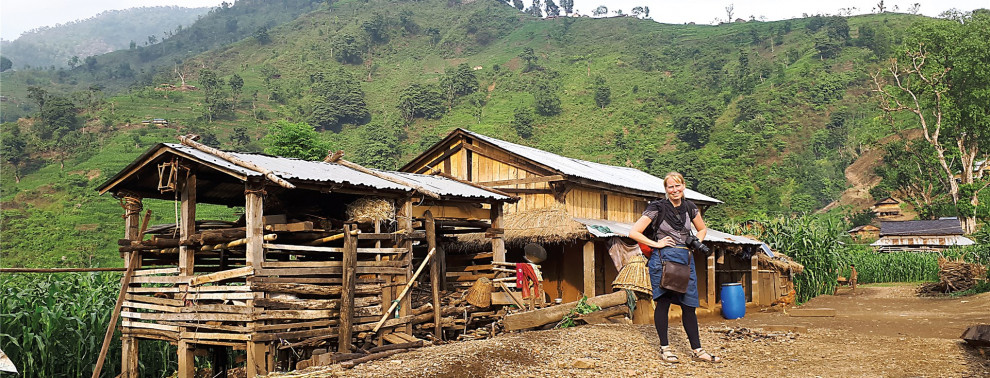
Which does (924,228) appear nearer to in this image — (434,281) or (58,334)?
(434,281)

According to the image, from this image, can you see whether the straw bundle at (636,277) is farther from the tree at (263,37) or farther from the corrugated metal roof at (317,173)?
the tree at (263,37)

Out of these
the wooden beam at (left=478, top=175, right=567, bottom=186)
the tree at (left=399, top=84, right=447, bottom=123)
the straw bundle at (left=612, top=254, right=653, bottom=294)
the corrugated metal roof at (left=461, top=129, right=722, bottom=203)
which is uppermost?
the tree at (left=399, top=84, right=447, bottom=123)

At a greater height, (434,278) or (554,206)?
(554,206)

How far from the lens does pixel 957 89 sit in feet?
150

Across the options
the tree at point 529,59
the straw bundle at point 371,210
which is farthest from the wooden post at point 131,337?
the tree at point 529,59

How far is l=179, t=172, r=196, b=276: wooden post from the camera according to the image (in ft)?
34.2

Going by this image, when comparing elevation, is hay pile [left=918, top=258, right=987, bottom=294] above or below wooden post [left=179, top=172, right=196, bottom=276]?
below

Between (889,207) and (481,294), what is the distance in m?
56.8

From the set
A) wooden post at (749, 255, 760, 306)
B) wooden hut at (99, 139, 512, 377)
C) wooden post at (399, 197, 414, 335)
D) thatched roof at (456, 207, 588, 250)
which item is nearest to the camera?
wooden hut at (99, 139, 512, 377)

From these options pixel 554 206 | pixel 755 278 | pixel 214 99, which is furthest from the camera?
pixel 214 99

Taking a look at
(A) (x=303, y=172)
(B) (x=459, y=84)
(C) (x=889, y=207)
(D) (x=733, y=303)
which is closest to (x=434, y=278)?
(A) (x=303, y=172)

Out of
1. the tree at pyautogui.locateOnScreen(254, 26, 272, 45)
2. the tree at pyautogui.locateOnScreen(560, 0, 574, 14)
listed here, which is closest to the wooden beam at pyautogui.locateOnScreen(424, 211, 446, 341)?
the tree at pyautogui.locateOnScreen(254, 26, 272, 45)

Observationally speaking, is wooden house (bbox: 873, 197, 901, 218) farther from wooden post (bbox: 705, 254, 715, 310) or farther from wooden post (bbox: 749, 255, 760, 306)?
wooden post (bbox: 705, 254, 715, 310)

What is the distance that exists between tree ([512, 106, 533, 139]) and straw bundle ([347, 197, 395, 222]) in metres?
58.7
